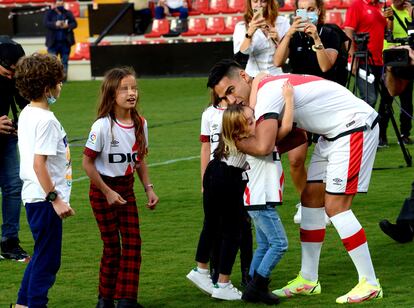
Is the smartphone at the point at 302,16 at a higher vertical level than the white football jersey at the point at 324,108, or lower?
higher

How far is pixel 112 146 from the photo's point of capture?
6.75m

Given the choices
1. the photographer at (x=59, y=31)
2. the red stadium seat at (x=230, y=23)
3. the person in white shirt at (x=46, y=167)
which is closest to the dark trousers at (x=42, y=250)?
the person in white shirt at (x=46, y=167)

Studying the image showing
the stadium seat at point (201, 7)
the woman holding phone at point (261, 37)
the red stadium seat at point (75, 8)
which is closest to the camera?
the woman holding phone at point (261, 37)

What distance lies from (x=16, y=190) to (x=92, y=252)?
779 mm

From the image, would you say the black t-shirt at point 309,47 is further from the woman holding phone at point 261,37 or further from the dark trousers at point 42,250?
the dark trousers at point 42,250

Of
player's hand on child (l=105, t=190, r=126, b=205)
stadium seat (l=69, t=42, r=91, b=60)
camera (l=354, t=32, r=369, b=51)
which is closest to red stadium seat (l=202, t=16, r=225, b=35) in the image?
stadium seat (l=69, t=42, r=91, b=60)

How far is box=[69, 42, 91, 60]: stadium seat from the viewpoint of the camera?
27.6 m

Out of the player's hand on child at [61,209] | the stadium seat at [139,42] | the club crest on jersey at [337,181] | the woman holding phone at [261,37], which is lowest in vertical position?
the stadium seat at [139,42]

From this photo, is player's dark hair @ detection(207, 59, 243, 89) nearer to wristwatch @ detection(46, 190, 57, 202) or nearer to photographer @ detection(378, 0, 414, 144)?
wristwatch @ detection(46, 190, 57, 202)

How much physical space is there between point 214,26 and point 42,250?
69.8ft

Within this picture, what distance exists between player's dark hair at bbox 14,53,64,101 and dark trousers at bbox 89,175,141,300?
0.71 metres

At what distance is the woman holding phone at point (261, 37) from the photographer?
9094 millimetres

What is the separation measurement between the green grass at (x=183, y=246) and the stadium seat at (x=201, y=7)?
13311 mm

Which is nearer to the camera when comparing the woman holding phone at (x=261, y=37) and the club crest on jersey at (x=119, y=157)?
the club crest on jersey at (x=119, y=157)
